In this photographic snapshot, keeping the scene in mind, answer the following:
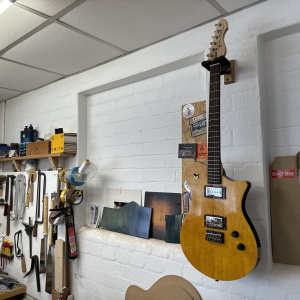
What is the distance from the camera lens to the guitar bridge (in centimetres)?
148

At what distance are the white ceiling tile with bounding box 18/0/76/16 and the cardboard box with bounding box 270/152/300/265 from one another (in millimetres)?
1538

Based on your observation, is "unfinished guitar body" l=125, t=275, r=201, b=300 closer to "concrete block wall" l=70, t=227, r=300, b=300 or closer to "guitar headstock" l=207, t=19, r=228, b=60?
"concrete block wall" l=70, t=227, r=300, b=300

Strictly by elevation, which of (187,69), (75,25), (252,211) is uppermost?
(75,25)

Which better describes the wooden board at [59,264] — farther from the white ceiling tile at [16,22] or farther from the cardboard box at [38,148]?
the white ceiling tile at [16,22]

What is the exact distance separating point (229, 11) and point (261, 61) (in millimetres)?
379

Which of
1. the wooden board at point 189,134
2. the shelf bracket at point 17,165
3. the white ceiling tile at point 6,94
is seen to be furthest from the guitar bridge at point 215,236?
the white ceiling tile at point 6,94

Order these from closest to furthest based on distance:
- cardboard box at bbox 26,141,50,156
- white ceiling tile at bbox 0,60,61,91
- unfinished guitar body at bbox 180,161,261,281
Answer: unfinished guitar body at bbox 180,161,261,281 < white ceiling tile at bbox 0,60,61,91 < cardboard box at bbox 26,141,50,156

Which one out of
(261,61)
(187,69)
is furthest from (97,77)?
(261,61)

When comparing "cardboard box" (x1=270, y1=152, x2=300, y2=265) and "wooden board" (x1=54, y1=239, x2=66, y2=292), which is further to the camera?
"wooden board" (x1=54, y1=239, x2=66, y2=292)

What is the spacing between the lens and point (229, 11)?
1772 mm

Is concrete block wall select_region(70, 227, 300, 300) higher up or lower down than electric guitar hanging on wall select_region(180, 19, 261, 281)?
lower down

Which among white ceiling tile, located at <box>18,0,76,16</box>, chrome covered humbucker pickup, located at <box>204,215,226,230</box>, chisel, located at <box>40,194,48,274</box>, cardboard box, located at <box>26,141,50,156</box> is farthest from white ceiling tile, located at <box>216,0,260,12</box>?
chisel, located at <box>40,194,48,274</box>

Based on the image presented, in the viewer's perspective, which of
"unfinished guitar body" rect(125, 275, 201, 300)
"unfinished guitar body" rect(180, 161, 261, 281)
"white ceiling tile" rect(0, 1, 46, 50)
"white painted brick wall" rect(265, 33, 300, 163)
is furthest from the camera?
"unfinished guitar body" rect(125, 275, 201, 300)

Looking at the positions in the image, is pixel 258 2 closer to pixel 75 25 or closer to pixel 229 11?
pixel 229 11
